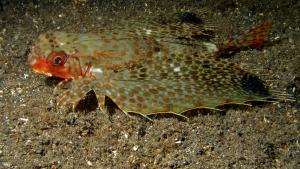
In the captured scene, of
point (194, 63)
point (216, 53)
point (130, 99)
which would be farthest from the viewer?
point (216, 53)

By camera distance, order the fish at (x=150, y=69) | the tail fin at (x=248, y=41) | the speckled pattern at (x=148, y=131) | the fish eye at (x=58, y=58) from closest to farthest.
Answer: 1. the speckled pattern at (x=148, y=131)
2. the fish at (x=150, y=69)
3. the fish eye at (x=58, y=58)
4. the tail fin at (x=248, y=41)

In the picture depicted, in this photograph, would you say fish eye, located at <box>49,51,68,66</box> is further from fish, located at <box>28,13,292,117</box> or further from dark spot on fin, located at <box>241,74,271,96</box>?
dark spot on fin, located at <box>241,74,271,96</box>

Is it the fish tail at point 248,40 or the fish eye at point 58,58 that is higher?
the fish tail at point 248,40

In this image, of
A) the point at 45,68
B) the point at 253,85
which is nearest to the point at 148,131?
the point at 253,85

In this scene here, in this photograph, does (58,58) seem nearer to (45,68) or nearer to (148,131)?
(45,68)

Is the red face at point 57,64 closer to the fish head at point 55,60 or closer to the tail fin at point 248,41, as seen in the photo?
→ the fish head at point 55,60

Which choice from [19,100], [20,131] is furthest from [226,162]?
[19,100]

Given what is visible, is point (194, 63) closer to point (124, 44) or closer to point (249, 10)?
point (124, 44)

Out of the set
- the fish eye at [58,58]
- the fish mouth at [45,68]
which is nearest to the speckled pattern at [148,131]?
the fish eye at [58,58]
